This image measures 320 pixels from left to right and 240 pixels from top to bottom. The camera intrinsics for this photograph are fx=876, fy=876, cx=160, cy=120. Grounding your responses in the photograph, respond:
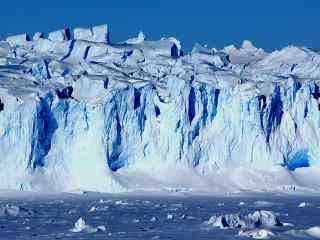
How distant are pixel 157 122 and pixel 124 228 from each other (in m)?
26.7

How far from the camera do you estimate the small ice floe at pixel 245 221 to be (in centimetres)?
2883

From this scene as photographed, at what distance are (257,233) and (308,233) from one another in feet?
5.94

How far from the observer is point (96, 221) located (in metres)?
30.8

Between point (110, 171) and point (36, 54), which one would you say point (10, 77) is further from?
point (36, 54)

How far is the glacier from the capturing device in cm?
5141

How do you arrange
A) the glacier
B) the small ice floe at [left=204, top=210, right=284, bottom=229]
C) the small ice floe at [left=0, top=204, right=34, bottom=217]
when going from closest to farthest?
the small ice floe at [left=204, top=210, right=284, bottom=229] → the small ice floe at [left=0, top=204, right=34, bottom=217] → the glacier

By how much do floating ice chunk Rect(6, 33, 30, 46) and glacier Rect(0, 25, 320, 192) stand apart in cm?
1618

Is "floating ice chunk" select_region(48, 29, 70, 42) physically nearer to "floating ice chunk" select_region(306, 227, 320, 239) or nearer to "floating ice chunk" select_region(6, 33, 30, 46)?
"floating ice chunk" select_region(6, 33, 30, 46)

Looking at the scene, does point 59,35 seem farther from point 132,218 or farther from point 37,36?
point 132,218

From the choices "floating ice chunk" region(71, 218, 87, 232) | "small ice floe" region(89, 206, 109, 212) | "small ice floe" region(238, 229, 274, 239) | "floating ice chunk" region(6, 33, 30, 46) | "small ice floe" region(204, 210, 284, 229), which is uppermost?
"floating ice chunk" region(6, 33, 30, 46)

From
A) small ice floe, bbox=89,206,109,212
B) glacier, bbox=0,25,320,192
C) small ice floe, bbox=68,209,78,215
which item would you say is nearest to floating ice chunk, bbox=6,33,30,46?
glacier, bbox=0,25,320,192

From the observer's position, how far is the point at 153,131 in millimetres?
54438

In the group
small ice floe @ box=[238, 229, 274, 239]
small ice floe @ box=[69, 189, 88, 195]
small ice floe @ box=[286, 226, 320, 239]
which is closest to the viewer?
small ice floe @ box=[238, 229, 274, 239]

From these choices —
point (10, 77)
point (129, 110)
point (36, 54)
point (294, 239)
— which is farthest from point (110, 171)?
point (294, 239)
